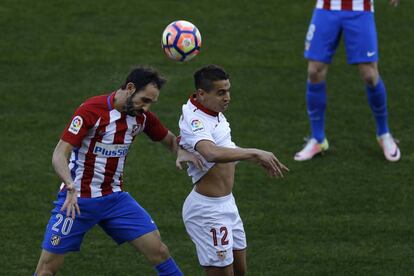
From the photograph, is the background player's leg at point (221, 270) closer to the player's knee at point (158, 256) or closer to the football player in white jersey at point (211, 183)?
the football player in white jersey at point (211, 183)

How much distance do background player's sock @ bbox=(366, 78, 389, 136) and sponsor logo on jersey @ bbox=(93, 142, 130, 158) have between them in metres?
4.31

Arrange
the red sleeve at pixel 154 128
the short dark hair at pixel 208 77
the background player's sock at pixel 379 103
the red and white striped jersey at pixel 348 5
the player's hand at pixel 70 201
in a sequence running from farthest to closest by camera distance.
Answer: the background player's sock at pixel 379 103 < the red and white striped jersey at pixel 348 5 < the red sleeve at pixel 154 128 < the short dark hair at pixel 208 77 < the player's hand at pixel 70 201

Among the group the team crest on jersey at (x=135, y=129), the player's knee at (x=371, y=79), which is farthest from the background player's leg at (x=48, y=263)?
the player's knee at (x=371, y=79)

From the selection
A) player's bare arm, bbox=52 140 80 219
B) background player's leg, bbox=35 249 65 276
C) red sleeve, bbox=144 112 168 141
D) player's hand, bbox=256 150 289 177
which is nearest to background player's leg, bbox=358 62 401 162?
red sleeve, bbox=144 112 168 141

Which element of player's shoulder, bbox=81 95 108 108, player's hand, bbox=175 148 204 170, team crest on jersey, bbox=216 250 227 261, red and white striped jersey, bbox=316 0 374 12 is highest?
red and white striped jersey, bbox=316 0 374 12

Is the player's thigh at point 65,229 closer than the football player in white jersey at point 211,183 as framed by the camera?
No

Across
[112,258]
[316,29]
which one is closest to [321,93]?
[316,29]

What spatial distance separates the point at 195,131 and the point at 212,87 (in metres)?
0.36

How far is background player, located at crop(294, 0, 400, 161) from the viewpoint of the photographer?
1091 cm

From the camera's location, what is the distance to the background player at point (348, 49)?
10906 mm

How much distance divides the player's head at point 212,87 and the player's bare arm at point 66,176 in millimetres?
1071

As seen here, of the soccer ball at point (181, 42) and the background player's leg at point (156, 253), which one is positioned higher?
the soccer ball at point (181, 42)

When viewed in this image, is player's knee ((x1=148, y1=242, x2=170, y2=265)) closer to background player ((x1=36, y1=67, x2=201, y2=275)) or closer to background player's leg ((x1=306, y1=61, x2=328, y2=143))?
background player ((x1=36, y1=67, x2=201, y2=275))

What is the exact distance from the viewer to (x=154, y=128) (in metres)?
7.84
